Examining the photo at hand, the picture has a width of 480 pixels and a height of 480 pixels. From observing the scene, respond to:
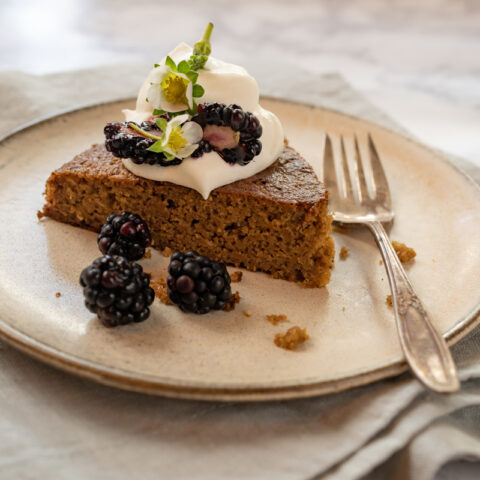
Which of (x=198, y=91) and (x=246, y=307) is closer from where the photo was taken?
(x=246, y=307)

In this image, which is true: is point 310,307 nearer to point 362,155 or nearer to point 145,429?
point 145,429

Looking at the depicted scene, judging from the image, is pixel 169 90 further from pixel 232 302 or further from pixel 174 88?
pixel 232 302

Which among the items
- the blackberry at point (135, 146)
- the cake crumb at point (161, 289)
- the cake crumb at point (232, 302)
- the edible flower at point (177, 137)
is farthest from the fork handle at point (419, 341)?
the blackberry at point (135, 146)

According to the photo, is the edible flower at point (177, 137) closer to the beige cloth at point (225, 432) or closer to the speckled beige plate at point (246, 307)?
the speckled beige plate at point (246, 307)

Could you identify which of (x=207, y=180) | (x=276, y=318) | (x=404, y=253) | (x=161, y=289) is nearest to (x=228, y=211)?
(x=207, y=180)

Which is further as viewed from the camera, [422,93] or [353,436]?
[422,93]

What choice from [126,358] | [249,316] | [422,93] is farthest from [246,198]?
[422,93]
